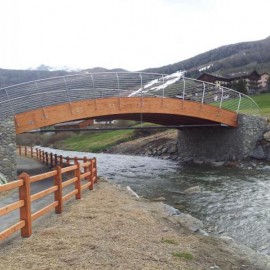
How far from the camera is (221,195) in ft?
53.8

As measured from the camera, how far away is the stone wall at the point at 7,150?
757 inches

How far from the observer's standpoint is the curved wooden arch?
21.9 metres

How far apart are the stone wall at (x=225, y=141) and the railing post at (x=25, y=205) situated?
79.4 feet

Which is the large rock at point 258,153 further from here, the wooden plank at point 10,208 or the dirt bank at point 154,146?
the wooden plank at point 10,208

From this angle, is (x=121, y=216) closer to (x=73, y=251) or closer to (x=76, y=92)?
(x=73, y=251)

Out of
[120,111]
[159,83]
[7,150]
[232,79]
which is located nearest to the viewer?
[7,150]

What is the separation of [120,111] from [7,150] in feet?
27.6

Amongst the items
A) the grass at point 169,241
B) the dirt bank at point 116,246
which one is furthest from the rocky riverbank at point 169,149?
the grass at point 169,241

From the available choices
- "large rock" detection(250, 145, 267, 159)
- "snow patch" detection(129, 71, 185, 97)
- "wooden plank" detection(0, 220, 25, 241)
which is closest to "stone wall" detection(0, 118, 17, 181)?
"snow patch" detection(129, 71, 185, 97)

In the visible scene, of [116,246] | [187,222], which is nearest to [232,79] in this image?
[187,222]

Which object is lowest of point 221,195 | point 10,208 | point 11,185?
point 221,195

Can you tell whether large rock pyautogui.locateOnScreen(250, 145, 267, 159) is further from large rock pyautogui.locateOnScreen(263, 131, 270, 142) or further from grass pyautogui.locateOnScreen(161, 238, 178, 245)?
grass pyautogui.locateOnScreen(161, 238, 178, 245)

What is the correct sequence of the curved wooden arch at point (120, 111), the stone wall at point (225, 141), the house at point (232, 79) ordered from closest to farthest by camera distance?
the curved wooden arch at point (120, 111) → the stone wall at point (225, 141) → the house at point (232, 79)

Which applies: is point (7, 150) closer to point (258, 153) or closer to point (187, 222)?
point (187, 222)
